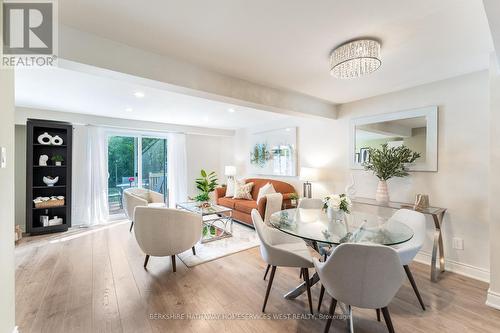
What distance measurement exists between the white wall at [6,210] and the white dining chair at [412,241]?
2699 mm

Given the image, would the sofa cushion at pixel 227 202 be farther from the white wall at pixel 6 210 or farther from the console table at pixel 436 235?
the white wall at pixel 6 210

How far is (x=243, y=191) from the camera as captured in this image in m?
4.89

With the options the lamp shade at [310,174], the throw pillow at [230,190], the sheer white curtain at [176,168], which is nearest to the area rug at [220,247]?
the throw pillow at [230,190]

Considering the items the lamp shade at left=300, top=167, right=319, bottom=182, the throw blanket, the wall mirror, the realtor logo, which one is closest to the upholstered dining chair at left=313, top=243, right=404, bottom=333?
the wall mirror

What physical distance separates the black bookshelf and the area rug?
9.45 ft

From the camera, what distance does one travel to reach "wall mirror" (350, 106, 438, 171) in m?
2.74

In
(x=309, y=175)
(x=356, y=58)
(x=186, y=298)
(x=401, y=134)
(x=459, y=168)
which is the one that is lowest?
(x=186, y=298)

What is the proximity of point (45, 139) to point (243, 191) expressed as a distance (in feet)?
12.9

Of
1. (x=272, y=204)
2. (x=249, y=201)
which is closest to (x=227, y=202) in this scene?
(x=249, y=201)

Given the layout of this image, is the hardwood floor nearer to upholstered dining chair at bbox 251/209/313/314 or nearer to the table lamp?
upholstered dining chair at bbox 251/209/313/314

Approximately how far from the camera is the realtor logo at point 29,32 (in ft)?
4.64

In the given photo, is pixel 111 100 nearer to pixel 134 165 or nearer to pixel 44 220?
pixel 134 165

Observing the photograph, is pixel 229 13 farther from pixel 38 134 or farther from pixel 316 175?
pixel 38 134

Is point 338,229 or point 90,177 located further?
point 90,177
